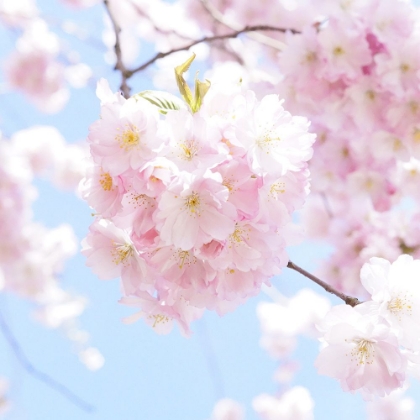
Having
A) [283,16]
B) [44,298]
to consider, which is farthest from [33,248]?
[283,16]

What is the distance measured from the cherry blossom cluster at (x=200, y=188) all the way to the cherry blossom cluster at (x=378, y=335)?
0.13 metres

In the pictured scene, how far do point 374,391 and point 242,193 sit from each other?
34 centimetres

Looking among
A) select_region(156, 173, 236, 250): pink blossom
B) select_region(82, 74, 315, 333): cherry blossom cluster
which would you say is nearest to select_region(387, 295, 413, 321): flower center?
select_region(82, 74, 315, 333): cherry blossom cluster

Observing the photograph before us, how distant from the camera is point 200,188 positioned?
61 cm

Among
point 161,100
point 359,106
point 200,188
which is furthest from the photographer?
point 359,106

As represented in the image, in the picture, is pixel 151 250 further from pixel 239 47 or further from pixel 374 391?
pixel 239 47

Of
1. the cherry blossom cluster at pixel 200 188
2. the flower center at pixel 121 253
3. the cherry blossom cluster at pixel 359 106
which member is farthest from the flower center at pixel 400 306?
the cherry blossom cluster at pixel 359 106

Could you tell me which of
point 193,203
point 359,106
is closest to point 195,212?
point 193,203

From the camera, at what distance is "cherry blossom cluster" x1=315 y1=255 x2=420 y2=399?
695mm

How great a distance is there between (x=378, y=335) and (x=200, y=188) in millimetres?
309

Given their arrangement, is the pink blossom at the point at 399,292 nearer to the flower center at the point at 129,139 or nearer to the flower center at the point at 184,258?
the flower center at the point at 184,258

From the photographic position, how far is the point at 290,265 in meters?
0.73

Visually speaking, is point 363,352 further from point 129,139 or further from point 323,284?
point 129,139

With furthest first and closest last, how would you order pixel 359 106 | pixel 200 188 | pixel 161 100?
pixel 359 106 → pixel 161 100 → pixel 200 188
